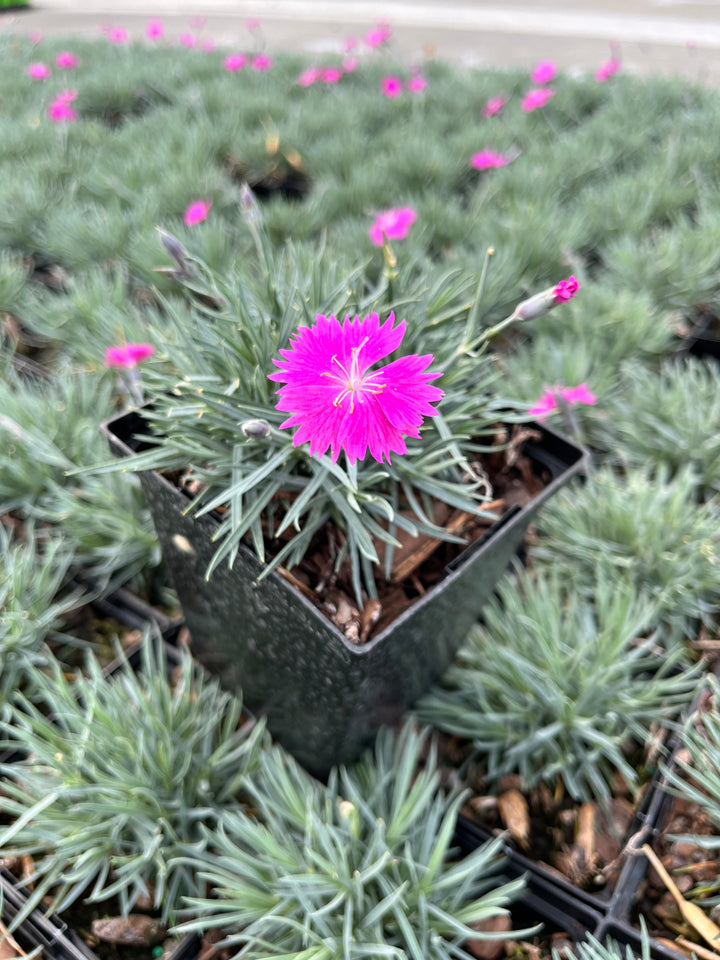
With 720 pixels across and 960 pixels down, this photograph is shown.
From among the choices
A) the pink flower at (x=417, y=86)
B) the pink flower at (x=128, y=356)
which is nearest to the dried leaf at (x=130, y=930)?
the pink flower at (x=128, y=356)

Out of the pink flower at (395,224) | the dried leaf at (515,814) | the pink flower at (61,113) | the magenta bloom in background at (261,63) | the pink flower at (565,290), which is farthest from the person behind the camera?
the magenta bloom in background at (261,63)

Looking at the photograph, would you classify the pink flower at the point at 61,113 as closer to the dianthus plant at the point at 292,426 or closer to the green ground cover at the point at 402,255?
Result: the green ground cover at the point at 402,255

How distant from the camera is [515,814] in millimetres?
905

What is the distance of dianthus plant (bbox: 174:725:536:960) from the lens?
2.35 feet

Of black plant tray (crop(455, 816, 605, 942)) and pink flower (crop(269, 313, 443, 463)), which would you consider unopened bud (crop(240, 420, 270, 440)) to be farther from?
black plant tray (crop(455, 816, 605, 942))

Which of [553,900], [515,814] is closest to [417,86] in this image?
[515,814]

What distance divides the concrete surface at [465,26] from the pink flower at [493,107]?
2.13 m

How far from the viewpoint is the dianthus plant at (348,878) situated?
0.72 metres

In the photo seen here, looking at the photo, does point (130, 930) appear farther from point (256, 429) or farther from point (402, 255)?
point (402, 255)

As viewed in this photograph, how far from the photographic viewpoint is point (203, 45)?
12.8 ft

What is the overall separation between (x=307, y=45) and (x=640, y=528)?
6547 mm

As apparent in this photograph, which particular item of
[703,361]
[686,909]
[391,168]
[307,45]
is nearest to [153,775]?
[686,909]

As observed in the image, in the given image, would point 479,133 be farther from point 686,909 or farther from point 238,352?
point 686,909

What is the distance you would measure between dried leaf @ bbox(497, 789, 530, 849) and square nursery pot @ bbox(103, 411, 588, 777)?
0.62 feet
